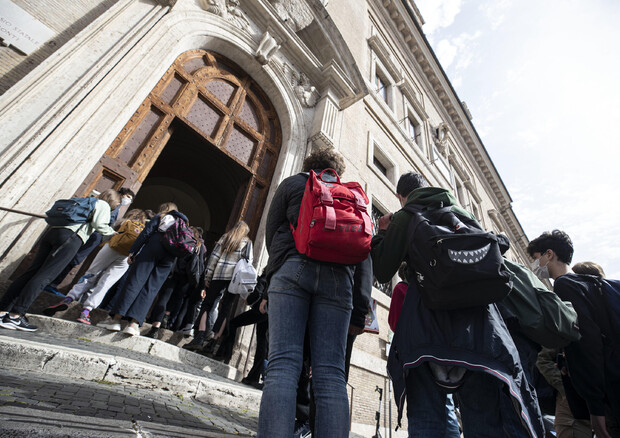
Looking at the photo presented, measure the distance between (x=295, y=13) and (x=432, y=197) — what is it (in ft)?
23.8

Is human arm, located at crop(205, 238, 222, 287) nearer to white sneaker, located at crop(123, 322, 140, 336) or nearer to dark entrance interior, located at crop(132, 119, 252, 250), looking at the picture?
white sneaker, located at crop(123, 322, 140, 336)

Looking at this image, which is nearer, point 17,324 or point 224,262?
point 17,324

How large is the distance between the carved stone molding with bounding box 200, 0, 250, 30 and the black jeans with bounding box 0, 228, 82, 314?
15.0 ft

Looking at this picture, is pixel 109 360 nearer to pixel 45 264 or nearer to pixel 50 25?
pixel 45 264

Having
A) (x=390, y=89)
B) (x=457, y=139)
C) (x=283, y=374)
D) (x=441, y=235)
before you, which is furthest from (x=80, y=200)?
(x=457, y=139)

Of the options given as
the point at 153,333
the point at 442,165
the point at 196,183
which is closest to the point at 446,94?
the point at 442,165

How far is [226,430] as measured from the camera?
171 cm

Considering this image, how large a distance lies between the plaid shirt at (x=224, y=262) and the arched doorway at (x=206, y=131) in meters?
1.43

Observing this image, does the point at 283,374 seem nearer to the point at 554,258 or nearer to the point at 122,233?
the point at 554,258

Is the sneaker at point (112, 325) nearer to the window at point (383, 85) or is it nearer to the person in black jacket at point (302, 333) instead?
the person in black jacket at point (302, 333)

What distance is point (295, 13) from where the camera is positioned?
23.4 feet

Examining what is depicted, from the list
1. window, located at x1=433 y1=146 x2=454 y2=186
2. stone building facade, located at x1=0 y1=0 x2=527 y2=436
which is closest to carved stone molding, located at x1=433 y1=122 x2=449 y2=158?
window, located at x1=433 y1=146 x2=454 y2=186

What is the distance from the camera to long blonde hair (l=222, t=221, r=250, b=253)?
12.6 ft

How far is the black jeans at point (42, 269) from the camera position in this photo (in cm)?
240
